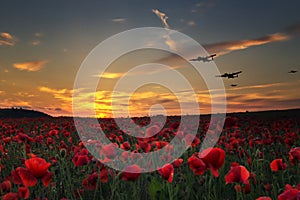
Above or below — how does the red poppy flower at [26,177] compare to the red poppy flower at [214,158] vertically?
below

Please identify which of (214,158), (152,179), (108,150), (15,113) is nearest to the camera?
(214,158)

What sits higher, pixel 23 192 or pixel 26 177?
pixel 26 177

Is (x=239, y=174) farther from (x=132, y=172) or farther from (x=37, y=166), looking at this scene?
(x=37, y=166)

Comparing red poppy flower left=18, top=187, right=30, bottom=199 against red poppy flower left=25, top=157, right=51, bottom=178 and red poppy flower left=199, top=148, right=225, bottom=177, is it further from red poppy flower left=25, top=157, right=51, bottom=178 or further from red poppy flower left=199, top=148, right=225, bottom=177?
red poppy flower left=199, top=148, right=225, bottom=177

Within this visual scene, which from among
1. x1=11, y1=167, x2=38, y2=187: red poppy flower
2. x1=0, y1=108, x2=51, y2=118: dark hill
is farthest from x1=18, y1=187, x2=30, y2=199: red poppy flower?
x1=0, y1=108, x2=51, y2=118: dark hill

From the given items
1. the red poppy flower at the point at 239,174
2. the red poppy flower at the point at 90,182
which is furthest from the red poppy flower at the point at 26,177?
the red poppy flower at the point at 239,174

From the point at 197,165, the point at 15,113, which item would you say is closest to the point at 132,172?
the point at 197,165

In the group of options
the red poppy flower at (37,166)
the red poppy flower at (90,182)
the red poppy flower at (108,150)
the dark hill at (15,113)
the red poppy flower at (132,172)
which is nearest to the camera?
the red poppy flower at (37,166)

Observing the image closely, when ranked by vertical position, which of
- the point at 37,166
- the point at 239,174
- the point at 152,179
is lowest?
the point at 152,179

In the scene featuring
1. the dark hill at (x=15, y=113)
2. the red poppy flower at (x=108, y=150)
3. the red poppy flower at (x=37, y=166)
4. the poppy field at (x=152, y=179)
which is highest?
the dark hill at (x=15, y=113)

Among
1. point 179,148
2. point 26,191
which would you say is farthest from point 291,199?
point 179,148

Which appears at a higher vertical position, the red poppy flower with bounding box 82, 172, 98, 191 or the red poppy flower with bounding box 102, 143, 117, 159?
the red poppy flower with bounding box 102, 143, 117, 159

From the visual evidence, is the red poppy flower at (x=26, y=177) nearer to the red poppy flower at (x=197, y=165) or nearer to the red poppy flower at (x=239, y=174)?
the red poppy flower at (x=197, y=165)

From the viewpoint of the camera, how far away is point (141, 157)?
15.2 ft
